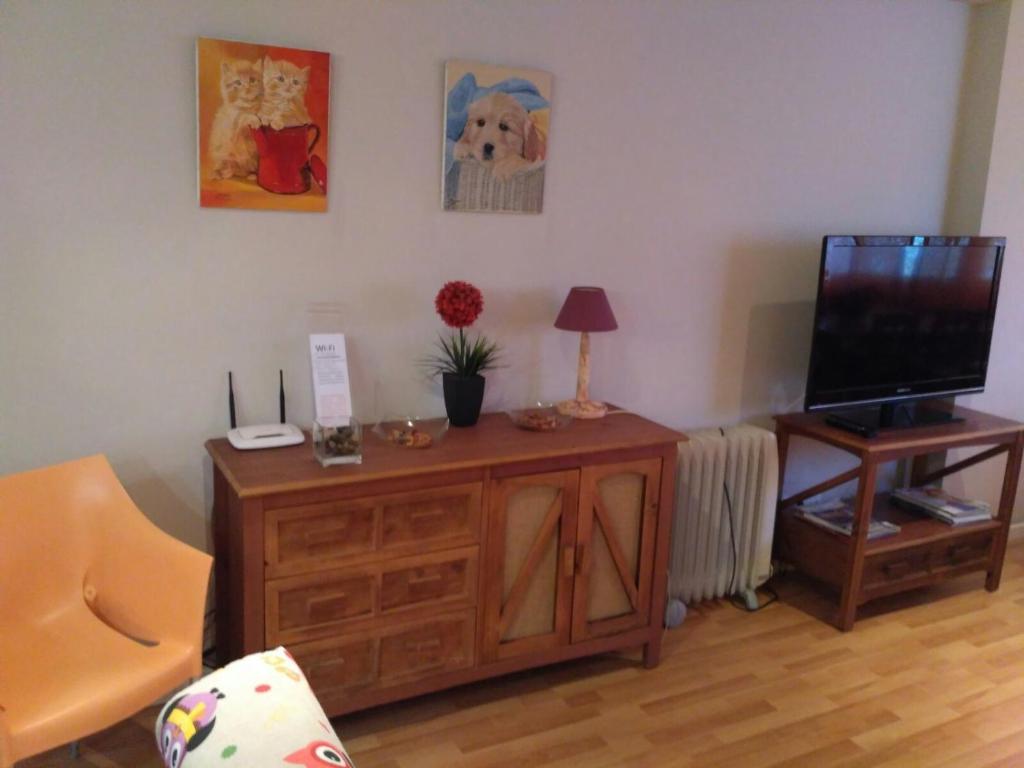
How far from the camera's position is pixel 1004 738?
253 centimetres

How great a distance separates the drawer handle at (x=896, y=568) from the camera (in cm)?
324

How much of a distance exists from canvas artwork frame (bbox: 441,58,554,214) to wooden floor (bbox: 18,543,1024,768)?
1570 mm

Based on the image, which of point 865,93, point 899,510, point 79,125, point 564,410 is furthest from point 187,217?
point 899,510

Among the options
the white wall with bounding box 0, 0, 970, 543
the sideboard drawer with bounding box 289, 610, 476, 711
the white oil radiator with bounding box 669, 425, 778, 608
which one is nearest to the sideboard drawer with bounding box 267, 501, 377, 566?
the sideboard drawer with bounding box 289, 610, 476, 711

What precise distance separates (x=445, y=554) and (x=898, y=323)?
80.8 inches

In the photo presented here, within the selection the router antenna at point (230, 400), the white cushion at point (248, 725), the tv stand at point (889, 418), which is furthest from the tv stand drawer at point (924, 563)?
the white cushion at point (248, 725)

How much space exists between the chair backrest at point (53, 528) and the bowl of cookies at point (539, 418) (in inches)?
45.5

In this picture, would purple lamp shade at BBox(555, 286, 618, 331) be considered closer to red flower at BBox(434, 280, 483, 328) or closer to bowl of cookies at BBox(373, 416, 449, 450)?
red flower at BBox(434, 280, 483, 328)

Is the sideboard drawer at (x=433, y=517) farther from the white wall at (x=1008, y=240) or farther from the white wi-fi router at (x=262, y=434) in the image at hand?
the white wall at (x=1008, y=240)

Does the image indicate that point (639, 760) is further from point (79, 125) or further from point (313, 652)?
point (79, 125)

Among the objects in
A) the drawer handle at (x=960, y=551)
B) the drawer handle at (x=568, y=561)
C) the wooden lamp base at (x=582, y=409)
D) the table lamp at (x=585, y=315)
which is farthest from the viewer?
the drawer handle at (x=960, y=551)

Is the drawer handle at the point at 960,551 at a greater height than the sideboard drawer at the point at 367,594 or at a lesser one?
lesser

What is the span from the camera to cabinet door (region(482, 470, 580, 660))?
2453 millimetres

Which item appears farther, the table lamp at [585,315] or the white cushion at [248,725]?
the table lamp at [585,315]
